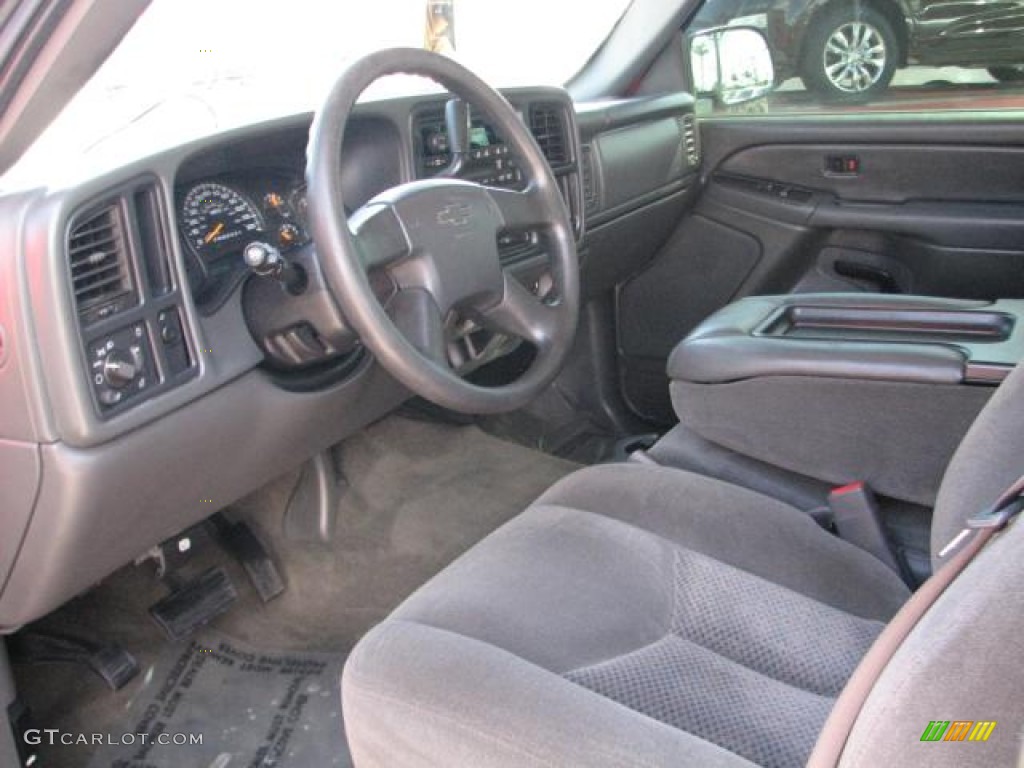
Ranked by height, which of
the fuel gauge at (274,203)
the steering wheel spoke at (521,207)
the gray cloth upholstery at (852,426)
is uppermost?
the fuel gauge at (274,203)

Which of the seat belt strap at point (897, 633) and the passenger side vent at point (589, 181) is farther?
the passenger side vent at point (589, 181)

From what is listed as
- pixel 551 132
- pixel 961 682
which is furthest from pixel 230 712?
pixel 961 682

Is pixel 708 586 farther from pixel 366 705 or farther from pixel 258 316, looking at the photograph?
pixel 258 316

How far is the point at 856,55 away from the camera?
8.04ft

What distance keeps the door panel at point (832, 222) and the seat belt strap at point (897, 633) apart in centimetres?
156

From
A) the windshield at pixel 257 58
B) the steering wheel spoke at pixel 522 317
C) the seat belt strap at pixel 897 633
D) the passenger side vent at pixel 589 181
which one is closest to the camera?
the seat belt strap at pixel 897 633

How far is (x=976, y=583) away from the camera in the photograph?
781mm

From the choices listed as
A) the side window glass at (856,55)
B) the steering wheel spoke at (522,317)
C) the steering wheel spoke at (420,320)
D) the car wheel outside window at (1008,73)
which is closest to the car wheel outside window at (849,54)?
the side window glass at (856,55)

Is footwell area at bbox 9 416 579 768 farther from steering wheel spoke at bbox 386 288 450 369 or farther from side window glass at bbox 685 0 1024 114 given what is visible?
side window glass at bbox 685 0 1024 114

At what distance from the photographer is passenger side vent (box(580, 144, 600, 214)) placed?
7.46 feet

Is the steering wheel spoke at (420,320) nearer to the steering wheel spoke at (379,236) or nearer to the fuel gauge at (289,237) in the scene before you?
the steering wheel spoke at (379,236)

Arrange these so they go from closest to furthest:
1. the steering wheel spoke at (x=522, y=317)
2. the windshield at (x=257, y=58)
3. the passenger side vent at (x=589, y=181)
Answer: the windshield at (x=257, y=58) < the steering wheel spoke at (x=522, y=317) < the passenger side vent at (x=589, y=181)

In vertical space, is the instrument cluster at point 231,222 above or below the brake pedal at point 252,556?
above

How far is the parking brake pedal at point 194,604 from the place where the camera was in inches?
77.7
